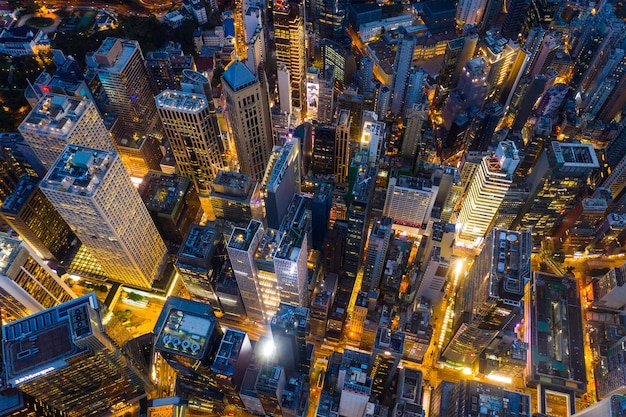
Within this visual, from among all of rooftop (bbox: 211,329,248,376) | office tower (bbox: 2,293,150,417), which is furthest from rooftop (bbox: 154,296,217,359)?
office tower (bbox: 2,293,150,417)

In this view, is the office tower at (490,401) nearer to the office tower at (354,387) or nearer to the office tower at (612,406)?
the office tower at (612,406)

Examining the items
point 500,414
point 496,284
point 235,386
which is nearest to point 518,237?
point 496,284

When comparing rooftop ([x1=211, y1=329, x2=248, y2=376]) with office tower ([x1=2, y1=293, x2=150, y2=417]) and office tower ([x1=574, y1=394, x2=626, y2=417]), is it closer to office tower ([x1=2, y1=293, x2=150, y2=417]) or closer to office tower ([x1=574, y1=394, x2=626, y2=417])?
office tower ([x1=2, y1=293, x2=150, y2=417])

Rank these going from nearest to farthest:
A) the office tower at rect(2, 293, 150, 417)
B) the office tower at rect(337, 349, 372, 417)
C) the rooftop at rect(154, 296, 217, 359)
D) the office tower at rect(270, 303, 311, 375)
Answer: the office tower at rect(2, 293, 150, 417) < the office tower at rect(337, 349, 372, 417) < the office tower at rect(270, 303, 311, 375) < the rooftop at rect(154, 296, 217, 359)

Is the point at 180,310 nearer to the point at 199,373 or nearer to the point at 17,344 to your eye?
the point at 199,373

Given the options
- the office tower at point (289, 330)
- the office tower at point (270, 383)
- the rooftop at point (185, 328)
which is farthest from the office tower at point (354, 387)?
the rooftop at point (185, 328)
